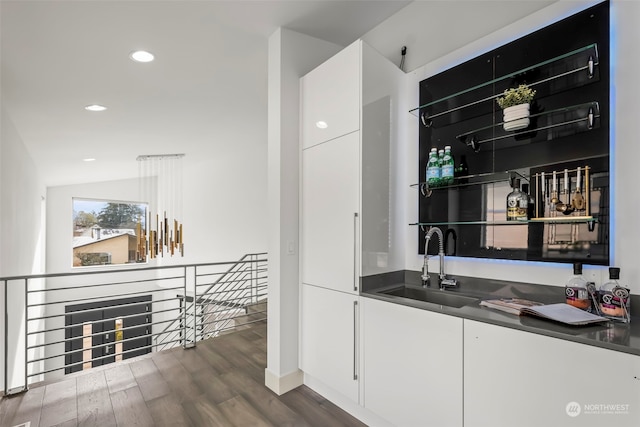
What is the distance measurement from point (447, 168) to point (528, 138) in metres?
0.47

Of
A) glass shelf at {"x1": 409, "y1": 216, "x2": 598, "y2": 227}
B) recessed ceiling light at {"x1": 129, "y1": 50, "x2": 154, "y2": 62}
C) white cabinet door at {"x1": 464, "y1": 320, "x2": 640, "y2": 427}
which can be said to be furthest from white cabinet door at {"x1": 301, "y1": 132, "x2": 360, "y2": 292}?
recessed ceiling light at {"x1": 129, "y1": 50, "x2": 154, "y2": 62}

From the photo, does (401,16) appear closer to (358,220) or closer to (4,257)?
(358,220)

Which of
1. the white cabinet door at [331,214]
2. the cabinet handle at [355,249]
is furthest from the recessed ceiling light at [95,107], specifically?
the cabinet handle at [355,249]

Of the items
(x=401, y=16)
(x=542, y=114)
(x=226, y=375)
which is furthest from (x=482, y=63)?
(x=226, y=375)

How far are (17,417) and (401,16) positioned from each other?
3.94 m

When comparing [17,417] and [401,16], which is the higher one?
[401,16]

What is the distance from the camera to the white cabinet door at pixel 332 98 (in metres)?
2.16

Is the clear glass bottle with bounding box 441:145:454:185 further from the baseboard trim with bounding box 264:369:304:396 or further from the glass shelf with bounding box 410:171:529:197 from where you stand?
the baseboard trim with bounding box 264:369:304:396

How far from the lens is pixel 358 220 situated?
2131 millimetres

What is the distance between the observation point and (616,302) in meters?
1.41

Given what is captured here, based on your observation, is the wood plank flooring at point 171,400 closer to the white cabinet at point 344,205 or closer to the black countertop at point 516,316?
A: the white cabinet at point 344,205

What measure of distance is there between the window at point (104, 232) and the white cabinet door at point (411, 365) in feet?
24.9

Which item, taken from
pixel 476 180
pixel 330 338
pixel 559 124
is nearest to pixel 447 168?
pixel 476 180

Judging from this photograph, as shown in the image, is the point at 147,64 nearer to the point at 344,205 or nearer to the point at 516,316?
the point at 344,205
